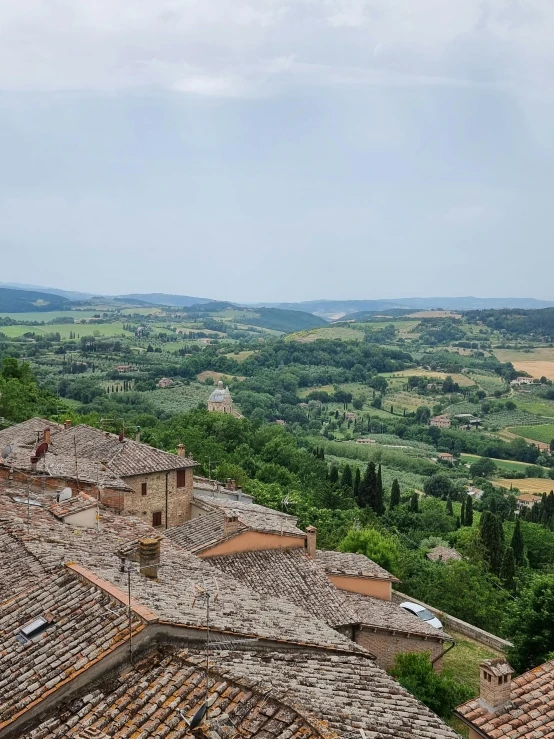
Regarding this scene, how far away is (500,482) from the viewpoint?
104 meters

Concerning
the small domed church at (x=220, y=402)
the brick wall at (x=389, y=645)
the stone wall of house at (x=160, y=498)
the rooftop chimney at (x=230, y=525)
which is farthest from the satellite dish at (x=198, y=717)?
A: the small domed church at (x=220, y=402)

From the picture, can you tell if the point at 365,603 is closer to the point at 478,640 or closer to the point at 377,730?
the point at 478,640

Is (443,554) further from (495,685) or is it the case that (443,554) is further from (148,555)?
(495,685)

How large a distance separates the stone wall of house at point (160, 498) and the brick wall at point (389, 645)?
984 cm

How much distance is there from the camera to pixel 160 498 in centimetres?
2655

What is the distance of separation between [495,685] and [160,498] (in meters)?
18.5

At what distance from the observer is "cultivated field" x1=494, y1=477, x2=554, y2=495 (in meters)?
96.5

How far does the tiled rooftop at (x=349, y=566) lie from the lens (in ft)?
70.1

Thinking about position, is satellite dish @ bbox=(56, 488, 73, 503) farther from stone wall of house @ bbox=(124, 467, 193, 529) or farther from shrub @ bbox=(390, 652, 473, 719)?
shrub @ bbox=(390, 652, 473, 719)

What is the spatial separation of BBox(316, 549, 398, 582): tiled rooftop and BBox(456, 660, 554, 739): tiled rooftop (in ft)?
36.4

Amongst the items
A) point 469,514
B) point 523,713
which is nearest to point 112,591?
point 523,713

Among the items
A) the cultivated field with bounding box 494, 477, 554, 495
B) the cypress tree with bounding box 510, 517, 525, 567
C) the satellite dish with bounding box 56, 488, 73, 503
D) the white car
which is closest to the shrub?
the white car

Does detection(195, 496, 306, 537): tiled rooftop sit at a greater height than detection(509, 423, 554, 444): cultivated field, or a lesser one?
greater

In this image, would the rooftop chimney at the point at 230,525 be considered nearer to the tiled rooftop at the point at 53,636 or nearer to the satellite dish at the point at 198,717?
the tiled rooftop at the point at 53,636
